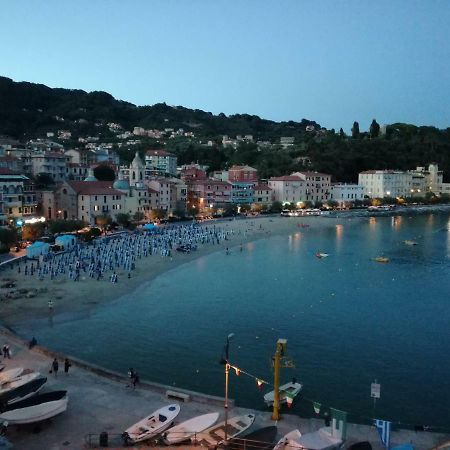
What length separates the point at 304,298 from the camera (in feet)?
105

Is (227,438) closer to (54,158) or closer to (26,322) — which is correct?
(26,322)

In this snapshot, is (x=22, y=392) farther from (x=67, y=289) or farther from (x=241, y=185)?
(x=241, y=185)

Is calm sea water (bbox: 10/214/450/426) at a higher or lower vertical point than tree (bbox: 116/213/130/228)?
lower

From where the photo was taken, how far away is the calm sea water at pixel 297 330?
18359 millimetres

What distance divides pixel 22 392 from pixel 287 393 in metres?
7.78

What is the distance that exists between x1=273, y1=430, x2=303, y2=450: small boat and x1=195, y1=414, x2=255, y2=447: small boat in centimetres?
115

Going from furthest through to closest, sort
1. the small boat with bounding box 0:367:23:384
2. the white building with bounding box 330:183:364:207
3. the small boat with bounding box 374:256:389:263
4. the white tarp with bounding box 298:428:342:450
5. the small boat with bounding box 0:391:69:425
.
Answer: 1. the white building with bounding box 330:183:364:207
2. the small boat with bounding box 374:256:389:263
3. the small boat with bounding box 0:367:23:384
4. the small boat with bounding box 0:391:69:425
5. the white tarp with bounding box 298:428:342:450

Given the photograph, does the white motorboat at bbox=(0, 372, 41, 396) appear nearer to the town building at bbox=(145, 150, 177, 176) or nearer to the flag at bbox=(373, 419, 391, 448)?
the flag at bbox=(373, 419, 391, 448)

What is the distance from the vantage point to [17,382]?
15281 mm

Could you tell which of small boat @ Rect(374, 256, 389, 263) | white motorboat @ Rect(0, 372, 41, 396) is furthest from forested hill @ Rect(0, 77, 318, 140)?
white motorboat @ Rect(0, 372, 41, 396)

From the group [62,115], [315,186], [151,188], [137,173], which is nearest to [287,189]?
[315,186]

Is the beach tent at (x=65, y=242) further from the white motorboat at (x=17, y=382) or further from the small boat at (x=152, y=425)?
the small boat at (x=152, y=425)

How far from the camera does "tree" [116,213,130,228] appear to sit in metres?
58.1

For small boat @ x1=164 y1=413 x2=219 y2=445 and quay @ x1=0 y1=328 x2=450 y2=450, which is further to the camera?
quay @ x1=0 y1=328 x2=450 y2=450
